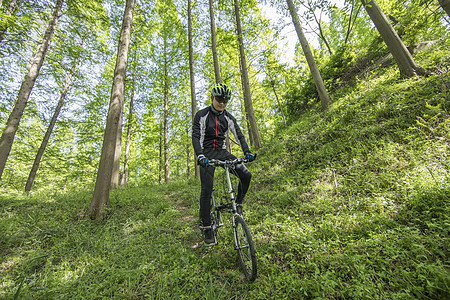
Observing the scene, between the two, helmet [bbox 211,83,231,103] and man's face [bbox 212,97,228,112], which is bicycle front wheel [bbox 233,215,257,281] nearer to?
man's face [bbox 212,97,228,112]

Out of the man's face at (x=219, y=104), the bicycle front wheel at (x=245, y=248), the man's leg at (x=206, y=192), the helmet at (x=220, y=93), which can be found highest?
the helmet at (x=220, y=93)

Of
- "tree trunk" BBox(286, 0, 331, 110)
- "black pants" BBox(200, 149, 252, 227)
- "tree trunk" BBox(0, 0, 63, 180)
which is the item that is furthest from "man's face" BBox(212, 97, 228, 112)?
"tree trunk" BBox(0, 0, 63, 180)

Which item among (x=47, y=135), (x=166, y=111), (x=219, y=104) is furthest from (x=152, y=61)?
(x=219, y=104)

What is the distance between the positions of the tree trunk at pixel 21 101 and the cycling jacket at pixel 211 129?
285 inches

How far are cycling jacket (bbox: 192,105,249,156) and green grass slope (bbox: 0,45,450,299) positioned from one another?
1.92 meters

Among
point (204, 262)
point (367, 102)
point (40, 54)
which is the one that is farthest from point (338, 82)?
point (40, 54)

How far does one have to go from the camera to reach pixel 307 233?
3012mm

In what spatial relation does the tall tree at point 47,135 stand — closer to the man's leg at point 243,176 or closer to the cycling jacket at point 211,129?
the cycling jacket at point 211,129

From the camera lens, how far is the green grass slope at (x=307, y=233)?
2.14 metres

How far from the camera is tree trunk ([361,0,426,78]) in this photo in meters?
6.26

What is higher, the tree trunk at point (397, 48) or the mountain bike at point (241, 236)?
the tree trunk at point (397, 48)

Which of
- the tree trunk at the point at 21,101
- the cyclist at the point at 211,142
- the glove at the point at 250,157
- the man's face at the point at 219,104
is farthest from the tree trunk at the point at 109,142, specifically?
the glove at the point at 250,157

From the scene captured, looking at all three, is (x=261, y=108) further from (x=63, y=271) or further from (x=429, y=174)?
(x=63, y=271)

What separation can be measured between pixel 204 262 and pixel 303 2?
12.2 meters
